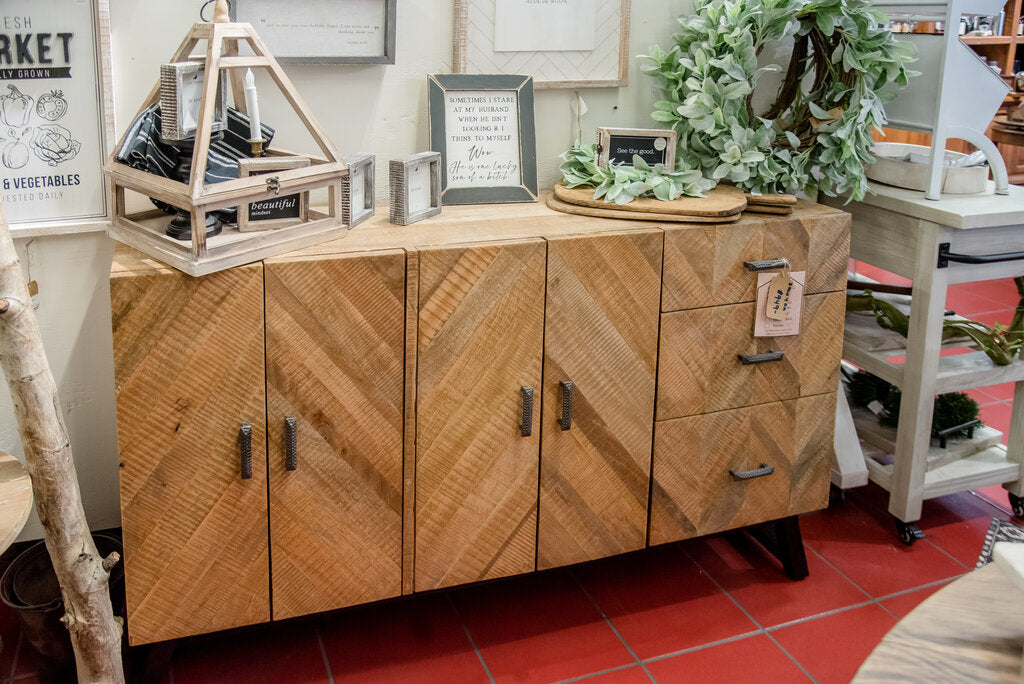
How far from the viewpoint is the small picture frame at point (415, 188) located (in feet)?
7.36

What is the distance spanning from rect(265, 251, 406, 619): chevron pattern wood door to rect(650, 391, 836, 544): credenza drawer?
68cm

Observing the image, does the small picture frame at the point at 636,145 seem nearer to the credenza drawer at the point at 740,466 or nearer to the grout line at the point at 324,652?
the credenza drawer at the point at 740,466

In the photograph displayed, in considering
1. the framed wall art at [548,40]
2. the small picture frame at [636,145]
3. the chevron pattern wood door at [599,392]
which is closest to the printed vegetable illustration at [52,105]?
the framed wall art at [548,40]

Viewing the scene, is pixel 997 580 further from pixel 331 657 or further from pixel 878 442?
pixel 878 442

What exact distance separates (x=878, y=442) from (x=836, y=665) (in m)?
0.85

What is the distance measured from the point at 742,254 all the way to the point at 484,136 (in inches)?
26.8

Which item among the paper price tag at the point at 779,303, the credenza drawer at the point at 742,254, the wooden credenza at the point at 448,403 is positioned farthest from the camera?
the paper price tag at the point at 779,303

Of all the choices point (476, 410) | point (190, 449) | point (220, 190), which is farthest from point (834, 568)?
point (220, 190)

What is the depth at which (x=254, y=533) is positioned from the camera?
2.11 meters

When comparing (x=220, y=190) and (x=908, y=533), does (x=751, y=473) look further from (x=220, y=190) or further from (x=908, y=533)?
(x=220, y=190)

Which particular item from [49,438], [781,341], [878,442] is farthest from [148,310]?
[878,442]

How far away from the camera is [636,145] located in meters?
2.53

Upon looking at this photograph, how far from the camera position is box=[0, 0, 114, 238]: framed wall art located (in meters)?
2.10

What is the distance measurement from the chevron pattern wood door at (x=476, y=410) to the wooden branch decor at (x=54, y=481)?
0.66 m
